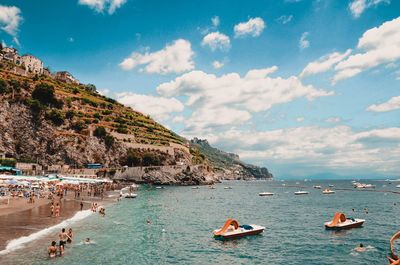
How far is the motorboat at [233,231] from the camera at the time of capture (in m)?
36.1

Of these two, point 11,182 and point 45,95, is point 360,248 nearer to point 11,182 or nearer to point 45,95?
point 11,182

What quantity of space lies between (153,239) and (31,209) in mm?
25828

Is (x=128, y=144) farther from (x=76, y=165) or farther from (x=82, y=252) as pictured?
(x=82, y=252)

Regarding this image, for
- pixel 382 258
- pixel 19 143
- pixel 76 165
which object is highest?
pixel 19 143

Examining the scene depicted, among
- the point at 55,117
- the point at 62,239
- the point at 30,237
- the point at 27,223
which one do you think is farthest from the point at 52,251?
the point at 55,117

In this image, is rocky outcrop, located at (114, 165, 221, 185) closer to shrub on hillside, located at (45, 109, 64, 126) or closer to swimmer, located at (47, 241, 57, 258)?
shrub on hillside, located at (45, 109, 64, 126)

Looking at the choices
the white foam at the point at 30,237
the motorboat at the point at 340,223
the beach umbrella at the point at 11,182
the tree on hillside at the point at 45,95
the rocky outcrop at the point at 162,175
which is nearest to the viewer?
the white foam at the point at 30,237

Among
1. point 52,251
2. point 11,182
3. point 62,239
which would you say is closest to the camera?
point 52,251

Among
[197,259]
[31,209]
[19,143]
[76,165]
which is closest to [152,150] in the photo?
[76,165]

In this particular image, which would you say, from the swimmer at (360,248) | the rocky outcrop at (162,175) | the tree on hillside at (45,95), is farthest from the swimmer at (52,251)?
the tree on hillside at (45,95)

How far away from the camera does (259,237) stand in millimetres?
38219

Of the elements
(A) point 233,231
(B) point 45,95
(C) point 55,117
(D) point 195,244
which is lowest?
(D) point 195,244

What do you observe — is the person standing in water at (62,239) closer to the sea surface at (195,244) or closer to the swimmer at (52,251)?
the sea surface at (195,244)

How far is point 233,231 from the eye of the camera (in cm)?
3691
